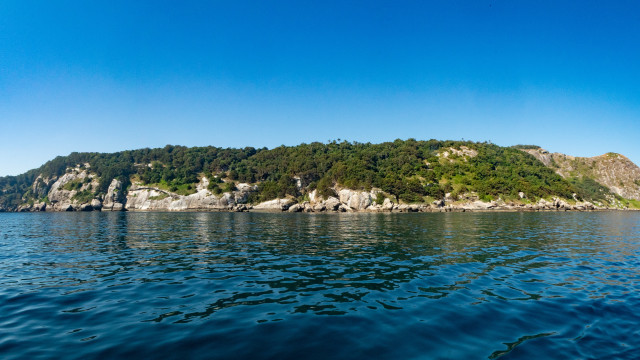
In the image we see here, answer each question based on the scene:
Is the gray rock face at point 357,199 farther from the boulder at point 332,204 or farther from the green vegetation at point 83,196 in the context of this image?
the green vegetation at point 83,196

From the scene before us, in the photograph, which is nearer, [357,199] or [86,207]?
[357,199]

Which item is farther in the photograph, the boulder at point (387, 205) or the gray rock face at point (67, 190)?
the gray rock face at point (67, 190)

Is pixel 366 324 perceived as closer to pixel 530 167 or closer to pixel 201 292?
pixel 201 292

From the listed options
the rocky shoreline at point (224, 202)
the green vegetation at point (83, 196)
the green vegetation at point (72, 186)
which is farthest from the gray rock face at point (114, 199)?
the green vegetation at point (72, 186)

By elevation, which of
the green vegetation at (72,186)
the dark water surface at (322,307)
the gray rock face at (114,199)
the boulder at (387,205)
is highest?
the green vegetation at (72,186)

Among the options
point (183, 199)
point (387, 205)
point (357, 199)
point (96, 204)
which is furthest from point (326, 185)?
point (96, 204)

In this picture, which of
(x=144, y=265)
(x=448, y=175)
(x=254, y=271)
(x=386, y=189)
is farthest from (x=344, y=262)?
(x=448, y=175)

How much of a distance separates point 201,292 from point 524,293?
13.2 meters

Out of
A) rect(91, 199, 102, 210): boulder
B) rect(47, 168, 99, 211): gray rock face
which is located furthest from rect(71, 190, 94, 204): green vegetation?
rect(91, 199, 102, 210): boulder

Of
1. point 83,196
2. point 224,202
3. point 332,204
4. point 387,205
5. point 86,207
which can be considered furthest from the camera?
point 83,196

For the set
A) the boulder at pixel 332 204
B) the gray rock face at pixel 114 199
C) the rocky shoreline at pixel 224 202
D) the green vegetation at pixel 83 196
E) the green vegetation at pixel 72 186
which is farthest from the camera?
the green vegetation at pixel 72 186

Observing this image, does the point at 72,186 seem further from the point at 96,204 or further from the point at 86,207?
the point at 96,204

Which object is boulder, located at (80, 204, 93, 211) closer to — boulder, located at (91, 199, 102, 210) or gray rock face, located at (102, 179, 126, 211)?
boulder, located at (91, 199, 102, 210)

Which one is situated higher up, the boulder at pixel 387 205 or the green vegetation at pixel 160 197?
the green vegetation at pixel 160 197
